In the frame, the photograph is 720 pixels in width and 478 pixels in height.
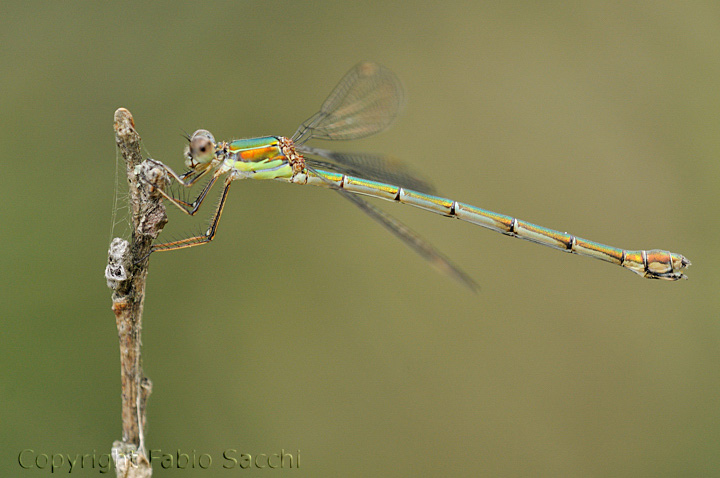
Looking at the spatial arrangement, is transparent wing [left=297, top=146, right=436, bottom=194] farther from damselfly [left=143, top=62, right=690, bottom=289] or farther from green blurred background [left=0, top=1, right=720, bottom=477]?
green blurred background [left=0, top=1, right=720, bottom=477]

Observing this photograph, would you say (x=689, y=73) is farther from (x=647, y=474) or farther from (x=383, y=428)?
(x=383, y=428)

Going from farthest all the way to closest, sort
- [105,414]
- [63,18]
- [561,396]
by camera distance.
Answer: [561,396]
[63,18]
[105,414]

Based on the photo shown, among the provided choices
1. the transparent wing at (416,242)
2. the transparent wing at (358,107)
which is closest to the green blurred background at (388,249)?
the transparent wing at (358,107)

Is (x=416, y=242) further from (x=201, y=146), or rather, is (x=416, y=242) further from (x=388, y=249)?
(x=388, y=249)

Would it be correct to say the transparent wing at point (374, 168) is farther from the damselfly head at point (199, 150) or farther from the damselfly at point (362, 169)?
the damselfly head at point (199, 150)

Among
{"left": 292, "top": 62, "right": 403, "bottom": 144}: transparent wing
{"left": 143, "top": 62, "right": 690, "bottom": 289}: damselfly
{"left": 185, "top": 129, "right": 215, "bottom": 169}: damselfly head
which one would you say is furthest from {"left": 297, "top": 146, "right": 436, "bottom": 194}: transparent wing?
{"left": 185, "top": 129, "right": 215, "bottom": 169}: damselfly head

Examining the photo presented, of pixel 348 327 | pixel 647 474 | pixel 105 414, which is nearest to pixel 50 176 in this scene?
pixel 105 414
